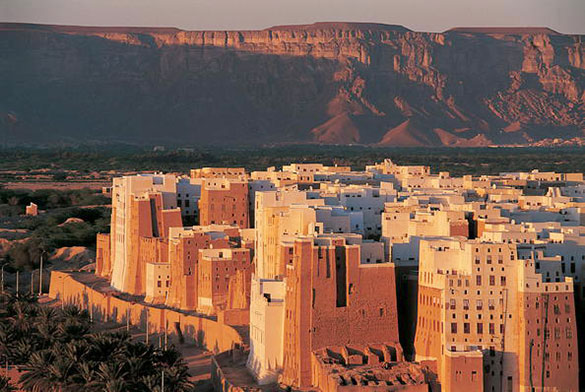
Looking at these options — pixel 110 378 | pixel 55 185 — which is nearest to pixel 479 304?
A: pixel 110 378

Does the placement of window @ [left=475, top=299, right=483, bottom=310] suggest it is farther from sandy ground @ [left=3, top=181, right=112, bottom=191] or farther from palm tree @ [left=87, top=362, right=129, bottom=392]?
sandy ground @ [left=3, top=181, right=112, bottom=191]

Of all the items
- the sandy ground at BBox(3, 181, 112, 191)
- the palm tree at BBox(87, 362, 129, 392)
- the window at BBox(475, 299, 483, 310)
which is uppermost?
the sandy ground at BBox(3, 181, 112, 191)

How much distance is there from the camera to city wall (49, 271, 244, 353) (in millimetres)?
55188

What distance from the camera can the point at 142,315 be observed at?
203 feet

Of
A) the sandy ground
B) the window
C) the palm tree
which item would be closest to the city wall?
the palm tree

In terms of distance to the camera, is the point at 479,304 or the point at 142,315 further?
the point at 142,315

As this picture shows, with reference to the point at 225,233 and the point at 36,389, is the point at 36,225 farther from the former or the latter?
the point at 36,389

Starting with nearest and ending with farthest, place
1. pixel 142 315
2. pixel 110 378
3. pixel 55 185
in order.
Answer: pixel 110 378, pixel 142 315, pixel 55 185

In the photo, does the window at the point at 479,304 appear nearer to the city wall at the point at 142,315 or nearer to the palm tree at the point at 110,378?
the city wall at the point at 142,315

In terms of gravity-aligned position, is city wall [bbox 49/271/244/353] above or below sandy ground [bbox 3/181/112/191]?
below

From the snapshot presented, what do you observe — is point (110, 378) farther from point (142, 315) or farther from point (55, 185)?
point (55, 185)

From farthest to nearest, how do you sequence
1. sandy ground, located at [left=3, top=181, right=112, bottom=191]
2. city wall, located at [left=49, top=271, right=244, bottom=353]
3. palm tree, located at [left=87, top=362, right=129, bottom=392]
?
sandy ground, located at [left=3, top=181, right=112, bottom=191] < city wall, located at [left=49, top=271, right=244, bottom=353] < palm tree, located at [left=87, top=362, right=129, bottom=392]

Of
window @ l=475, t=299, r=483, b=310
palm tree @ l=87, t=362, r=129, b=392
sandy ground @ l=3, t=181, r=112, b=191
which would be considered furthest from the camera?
sandy ground @ l=3, t=181, r=112, b=191

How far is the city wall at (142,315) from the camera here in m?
55.2
